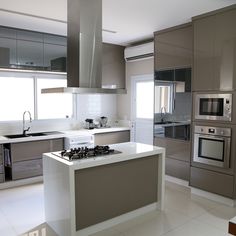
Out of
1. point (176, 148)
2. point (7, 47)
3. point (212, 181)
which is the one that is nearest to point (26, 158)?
point (7, 47)

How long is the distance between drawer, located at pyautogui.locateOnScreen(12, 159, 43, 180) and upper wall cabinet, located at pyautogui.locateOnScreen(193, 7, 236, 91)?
10.00ft

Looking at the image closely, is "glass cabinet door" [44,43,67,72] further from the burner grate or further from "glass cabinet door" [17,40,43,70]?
the burner grate

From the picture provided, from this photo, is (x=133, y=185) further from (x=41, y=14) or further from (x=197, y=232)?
(x=41, y=14)

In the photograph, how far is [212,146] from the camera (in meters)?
3.44

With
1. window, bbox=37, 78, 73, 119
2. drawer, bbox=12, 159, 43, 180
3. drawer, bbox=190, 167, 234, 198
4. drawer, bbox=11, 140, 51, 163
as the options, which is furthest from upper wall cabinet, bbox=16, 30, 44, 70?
drawer, bbox=190, 167, 234, 198

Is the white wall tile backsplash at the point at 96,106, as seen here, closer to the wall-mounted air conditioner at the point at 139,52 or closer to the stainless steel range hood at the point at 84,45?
the wall-mounted air conditioner at the point at 139,52

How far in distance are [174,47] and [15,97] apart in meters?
3.13

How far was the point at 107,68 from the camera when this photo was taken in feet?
17.4

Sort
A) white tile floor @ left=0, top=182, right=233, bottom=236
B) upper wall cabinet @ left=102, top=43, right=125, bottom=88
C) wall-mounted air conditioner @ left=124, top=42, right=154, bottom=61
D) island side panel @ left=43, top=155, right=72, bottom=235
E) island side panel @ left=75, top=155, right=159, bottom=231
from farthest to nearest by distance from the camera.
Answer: upper wall cabinet @ left=102, top=43, right=125, bottom=88 < wall-mounted air conditioner @ left=124, top=42, right=154, bottom=61 < white tile floor @ left=0, top=182, right=233, bottom=236 < island side panel @ left=75, top=155, right=159, bottom=231 < island side panel @ left=43, top=155, right=72, bottom=235

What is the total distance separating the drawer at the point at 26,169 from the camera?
13.4 feet

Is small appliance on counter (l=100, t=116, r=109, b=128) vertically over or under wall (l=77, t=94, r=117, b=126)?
under

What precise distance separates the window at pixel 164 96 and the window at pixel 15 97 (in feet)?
8.21

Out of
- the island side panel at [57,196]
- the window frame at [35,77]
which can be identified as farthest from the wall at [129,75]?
the island side panel at [57,196]

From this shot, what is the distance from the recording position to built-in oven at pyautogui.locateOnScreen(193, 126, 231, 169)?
3270 millimetres
